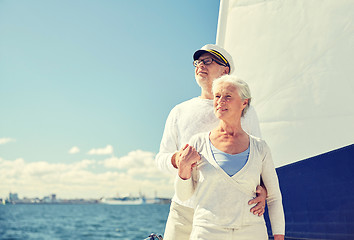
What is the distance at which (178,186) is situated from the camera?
1883 mm

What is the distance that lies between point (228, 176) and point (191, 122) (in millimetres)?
558

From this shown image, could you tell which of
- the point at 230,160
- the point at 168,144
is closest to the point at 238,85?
the point at 230,160

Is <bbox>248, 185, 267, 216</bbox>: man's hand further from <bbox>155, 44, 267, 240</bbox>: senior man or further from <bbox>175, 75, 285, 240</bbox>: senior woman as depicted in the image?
<bbox>155, 44, 267, 240</bbox>: senior man

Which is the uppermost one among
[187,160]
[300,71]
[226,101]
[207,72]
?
[300,71]

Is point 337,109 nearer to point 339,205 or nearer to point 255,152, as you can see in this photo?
point 339,205

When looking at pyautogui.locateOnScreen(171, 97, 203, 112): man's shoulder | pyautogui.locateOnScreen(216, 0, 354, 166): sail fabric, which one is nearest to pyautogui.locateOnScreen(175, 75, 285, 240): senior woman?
pyautogui.locateOnScreen(171, 97, 203, 112): man's shoulder

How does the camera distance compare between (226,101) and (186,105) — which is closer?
(226,101)

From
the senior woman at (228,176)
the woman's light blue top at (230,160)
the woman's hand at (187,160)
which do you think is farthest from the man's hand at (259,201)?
the woman's hand at (187,160)

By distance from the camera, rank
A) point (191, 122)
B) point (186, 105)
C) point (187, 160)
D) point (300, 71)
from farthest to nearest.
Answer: point (300, 71) < point (186, 105) < point (191, 122) < point (187, 160)

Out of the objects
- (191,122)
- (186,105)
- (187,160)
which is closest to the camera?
(187,160)

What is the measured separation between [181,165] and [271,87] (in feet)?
6.99

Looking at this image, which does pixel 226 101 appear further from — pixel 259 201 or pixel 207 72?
pixel 207 72

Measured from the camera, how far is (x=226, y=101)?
6.16 feet

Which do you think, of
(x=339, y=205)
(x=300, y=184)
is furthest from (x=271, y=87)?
(x=339, y=205)
